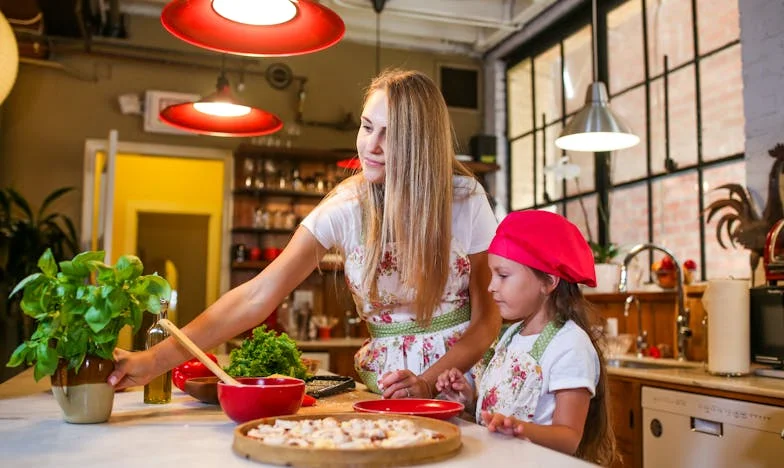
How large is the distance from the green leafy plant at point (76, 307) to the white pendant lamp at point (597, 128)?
249 cm

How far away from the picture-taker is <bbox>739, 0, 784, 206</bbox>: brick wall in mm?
3324

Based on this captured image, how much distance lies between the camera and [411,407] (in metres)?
1.29

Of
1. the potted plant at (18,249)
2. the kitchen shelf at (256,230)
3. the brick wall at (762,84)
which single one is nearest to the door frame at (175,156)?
the kitchen shelf at (256,230)

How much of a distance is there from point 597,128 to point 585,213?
1619mm

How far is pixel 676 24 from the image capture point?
14.0 feet

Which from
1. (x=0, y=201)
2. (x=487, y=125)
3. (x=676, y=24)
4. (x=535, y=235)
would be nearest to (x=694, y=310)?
(x=676, y=24)

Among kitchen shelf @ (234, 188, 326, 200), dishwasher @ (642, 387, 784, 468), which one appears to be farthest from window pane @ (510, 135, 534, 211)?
dishwasher @ (642, 387, 784, 468)

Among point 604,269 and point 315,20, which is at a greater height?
point 315,20

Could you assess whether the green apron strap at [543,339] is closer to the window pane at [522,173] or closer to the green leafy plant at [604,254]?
→ the green leafy plant at [604,254]

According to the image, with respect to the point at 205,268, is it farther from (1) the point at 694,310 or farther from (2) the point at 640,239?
(1) the point at 694,310

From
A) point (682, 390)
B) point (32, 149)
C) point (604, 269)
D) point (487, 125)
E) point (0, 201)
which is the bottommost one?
point (682, 390)

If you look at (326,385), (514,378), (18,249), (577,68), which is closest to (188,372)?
(326,385)

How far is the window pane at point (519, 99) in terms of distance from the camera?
237 inches

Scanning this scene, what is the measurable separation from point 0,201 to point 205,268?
342 centimetres
